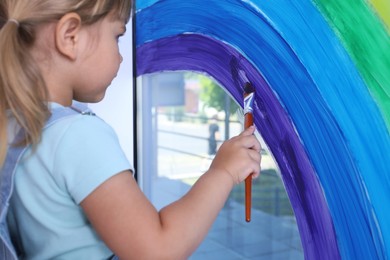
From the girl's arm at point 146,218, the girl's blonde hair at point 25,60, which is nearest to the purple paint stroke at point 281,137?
the girl's arm at point 146,218

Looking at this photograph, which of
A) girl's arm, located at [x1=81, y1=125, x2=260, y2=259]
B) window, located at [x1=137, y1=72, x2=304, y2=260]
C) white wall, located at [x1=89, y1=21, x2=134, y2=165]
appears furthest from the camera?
white wall, located at [x1=89, y1=21, x2=134, y2=165]

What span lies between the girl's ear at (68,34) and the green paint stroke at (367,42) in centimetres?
28

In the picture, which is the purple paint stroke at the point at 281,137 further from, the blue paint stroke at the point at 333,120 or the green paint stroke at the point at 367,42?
the green paint stroke at the point at 367,42

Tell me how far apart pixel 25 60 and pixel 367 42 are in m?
0.36

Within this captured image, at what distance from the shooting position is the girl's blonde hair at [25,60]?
534 mm

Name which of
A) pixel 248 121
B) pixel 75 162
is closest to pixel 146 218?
pixel 75 162

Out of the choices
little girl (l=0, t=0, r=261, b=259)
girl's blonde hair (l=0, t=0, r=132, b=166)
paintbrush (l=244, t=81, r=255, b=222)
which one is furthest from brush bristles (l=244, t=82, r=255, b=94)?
girl's blonde hair (l=0, t=0, r=132, b=166)

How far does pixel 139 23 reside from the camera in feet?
2.90

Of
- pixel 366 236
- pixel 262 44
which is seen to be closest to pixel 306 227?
pixel 366 236

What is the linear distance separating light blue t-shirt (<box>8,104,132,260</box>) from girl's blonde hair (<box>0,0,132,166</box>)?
0.08 feet

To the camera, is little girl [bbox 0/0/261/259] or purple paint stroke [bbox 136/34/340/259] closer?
little girl [bbox 0/0/261/259]

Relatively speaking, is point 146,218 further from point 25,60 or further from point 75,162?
point 25,60

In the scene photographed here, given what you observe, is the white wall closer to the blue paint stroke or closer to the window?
the window

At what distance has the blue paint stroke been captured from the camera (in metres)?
0.55
